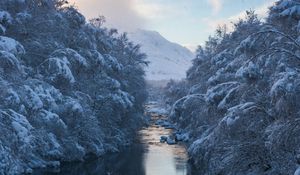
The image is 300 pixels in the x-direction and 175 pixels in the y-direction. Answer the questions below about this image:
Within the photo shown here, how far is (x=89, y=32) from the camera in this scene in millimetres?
43812

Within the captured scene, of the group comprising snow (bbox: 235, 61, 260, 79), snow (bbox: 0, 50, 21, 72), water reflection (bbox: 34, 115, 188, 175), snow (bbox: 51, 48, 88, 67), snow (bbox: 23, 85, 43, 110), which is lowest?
→ water reflection (bbox: 34, 115, 188, 175)

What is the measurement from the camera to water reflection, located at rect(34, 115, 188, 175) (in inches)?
1264

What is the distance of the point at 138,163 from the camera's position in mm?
36312

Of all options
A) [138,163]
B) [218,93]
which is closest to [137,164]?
[138,163]

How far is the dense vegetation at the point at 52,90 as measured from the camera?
827 inches

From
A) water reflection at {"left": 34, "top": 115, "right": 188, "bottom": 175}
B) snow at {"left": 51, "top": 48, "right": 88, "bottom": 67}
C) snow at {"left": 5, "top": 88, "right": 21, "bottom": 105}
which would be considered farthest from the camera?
snow at {"left": 51, "top": 48, "right": 88, "bottom": 67}

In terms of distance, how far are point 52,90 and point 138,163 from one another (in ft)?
32.7

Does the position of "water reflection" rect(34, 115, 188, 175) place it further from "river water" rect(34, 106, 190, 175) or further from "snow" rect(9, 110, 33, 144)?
"snow" rect(9, 110, 33, 144)

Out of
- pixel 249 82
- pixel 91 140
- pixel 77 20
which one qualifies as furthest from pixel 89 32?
pixel 249 82

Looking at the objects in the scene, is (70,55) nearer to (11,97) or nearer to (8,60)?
(11,97)

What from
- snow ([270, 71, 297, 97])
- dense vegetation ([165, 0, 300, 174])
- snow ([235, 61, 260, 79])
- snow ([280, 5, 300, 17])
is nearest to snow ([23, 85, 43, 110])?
dense vegetation ([165, 0, 300, 174])

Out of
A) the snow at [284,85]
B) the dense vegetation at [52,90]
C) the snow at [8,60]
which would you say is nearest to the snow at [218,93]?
the dense vegetation at [52,90]

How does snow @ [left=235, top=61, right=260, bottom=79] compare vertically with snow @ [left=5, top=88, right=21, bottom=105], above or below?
above

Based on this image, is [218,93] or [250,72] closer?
[250,72]
